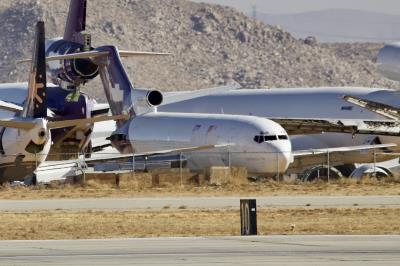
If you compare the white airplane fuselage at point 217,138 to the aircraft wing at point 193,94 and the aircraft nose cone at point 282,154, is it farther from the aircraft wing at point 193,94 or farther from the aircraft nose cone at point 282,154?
the aircraft wing at point 193,94

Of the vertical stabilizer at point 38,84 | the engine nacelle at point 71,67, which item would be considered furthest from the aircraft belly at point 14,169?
the engine nacelle at point 71,67

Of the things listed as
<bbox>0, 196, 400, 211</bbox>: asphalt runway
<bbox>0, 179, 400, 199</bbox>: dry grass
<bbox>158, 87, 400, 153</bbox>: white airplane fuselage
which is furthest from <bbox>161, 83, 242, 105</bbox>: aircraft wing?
<bbox>0, 196, 400, 211</bbox>: asphalt runway

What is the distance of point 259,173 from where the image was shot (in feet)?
218

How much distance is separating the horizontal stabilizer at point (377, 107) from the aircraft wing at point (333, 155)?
1.85m

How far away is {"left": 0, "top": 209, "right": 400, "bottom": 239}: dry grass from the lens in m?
37.7

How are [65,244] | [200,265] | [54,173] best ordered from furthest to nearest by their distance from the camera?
[54,173] < [65,244] < [200,265]

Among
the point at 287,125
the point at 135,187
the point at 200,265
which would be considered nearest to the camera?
the point at 200,265

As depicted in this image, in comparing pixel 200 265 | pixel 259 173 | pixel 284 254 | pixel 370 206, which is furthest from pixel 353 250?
pixel 259 173

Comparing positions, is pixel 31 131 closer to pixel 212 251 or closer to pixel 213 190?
pixel 213 190

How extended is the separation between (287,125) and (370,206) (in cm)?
3022

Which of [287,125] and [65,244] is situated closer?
[65,244]

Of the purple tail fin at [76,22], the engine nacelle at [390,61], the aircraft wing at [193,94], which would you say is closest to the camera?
the aircraft wing at [193,94]

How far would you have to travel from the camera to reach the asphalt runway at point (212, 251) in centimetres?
2858

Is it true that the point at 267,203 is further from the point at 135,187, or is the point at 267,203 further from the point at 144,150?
the point at 144,150
